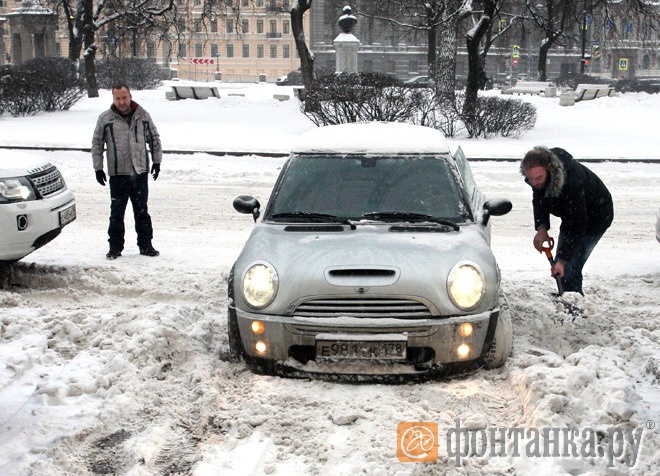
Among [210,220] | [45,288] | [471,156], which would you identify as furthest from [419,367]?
[471,156]

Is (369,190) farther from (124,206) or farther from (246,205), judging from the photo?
(124,206)

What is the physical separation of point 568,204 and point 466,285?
1.70m

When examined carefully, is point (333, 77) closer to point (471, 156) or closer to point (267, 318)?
point (471, 156)

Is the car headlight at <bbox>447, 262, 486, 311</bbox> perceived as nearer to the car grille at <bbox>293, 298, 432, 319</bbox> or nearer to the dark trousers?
the car grille at <bbox>293, 298, 432, 319</bbox>

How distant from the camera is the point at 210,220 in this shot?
11.0m

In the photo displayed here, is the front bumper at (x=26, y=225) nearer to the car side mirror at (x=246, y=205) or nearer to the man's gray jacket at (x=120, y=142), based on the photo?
the man's gray jacket at (x=120, y=142)

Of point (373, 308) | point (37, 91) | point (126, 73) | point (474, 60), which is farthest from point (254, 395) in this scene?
point (126, 73)

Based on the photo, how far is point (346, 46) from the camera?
93.9ft

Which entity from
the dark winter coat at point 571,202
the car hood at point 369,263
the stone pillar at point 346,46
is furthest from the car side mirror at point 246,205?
the stone pillar at point 346,46

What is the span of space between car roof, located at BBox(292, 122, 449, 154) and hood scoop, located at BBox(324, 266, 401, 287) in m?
1.44

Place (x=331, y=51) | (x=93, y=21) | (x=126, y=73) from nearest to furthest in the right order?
(x=93, y=21) → (x=126, y=73) → (x=331, y=51)

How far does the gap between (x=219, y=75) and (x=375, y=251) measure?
8101 cm

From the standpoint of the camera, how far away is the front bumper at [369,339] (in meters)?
4.78

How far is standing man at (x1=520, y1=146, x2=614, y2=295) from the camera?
5.97 meters
